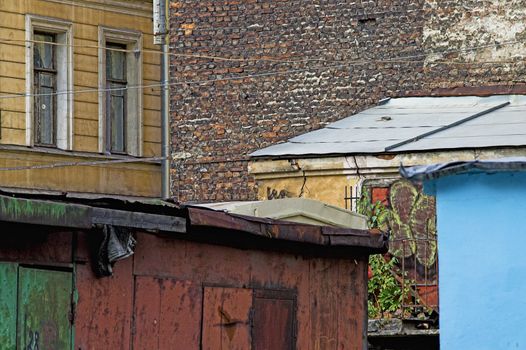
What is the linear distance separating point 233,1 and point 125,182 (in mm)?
5299

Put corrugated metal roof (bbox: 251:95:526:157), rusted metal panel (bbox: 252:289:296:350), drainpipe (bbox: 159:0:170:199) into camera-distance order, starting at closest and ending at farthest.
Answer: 1. rusted metal panel (bbox: 252:289:296:350)
2. corrugated metal roof (bbox: 251:95:526:157)
3. drainpipe (bbox: 159:0:170:199)

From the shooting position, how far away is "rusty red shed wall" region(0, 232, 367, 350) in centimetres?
1455

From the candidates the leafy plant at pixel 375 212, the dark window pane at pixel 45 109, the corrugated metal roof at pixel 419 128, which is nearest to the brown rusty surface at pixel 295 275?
the corrugated metal roof at pixel 419 128

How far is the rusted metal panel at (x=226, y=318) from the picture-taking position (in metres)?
15.9

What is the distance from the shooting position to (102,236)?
14.5m

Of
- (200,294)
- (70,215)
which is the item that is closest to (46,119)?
(200,294)

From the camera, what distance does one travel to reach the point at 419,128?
24422 millimetres

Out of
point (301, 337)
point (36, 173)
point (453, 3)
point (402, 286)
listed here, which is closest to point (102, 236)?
point (301, 337)

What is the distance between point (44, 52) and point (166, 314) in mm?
15886

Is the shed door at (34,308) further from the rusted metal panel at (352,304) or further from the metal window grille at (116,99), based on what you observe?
the metal window grille at (116,99)

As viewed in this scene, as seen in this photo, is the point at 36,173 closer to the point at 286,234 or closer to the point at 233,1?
the point at 233,1

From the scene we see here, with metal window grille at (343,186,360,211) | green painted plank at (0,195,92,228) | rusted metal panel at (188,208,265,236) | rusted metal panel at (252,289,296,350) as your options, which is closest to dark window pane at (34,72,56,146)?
metal window grille at (343,186,360,211)

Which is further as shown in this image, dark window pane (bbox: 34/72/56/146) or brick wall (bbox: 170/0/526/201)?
dark window pane (bbox: 34/72/56/146)

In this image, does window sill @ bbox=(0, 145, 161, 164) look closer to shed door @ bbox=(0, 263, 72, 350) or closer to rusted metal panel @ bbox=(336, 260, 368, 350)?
rusted metal panel @ bbox=(336, 260, 368, 350)
